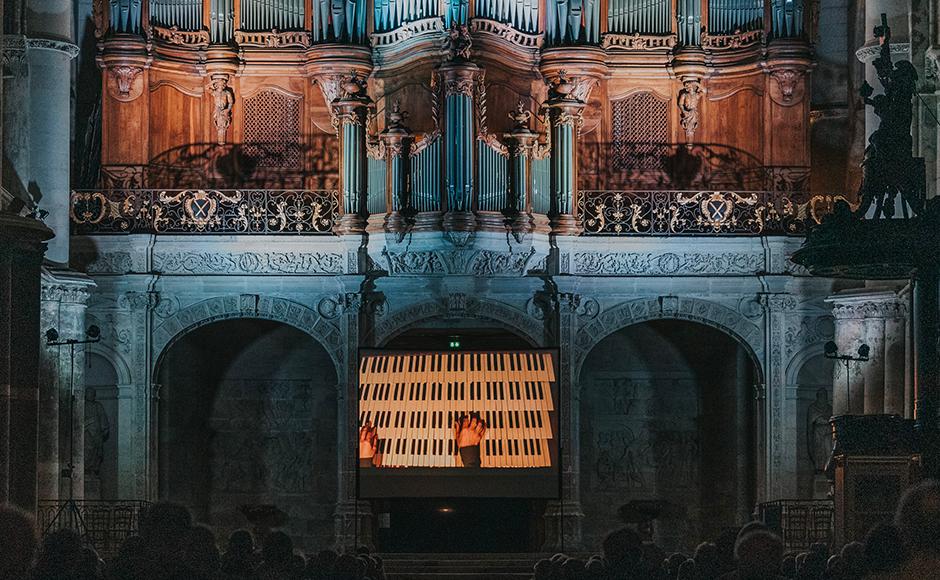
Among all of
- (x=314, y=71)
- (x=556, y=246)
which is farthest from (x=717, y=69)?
(x=314, y=71)

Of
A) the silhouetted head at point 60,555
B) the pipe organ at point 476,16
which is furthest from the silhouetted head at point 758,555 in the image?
the pipe organ at point 476,16

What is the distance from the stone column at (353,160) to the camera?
29.5 metres

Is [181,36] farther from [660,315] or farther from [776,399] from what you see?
[776,399]

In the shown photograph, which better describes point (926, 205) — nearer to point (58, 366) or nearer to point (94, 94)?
point (58, 366)

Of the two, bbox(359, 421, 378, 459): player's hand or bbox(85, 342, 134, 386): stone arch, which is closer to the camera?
bbox(359, 421, 378, 459): player's hand

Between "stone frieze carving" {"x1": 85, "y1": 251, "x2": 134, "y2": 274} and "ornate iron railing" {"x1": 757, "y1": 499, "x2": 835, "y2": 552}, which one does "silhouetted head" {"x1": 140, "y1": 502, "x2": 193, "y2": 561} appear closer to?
"ornate iron railing" {"x1": 757, "y1": 499, "x2": 835, "y2": 552}

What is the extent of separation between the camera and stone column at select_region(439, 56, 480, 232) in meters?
28.9

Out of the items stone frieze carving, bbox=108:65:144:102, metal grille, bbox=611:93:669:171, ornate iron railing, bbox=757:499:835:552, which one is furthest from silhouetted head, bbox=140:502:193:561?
metal grille, bbox=611:93:669:171

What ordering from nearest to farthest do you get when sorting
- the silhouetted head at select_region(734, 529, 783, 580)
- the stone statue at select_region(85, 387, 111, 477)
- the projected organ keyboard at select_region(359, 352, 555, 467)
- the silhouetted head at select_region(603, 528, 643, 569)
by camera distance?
the silhouetted head at select_region(734, 529, 783, 580)
the silhouetted head at select_region(603, 528, 643, 569)
the projected organ keyboard at select_region(359, 352, 555, 467)
the stone statue at select_region(85, 387, 111, 477)

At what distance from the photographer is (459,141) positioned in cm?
2908

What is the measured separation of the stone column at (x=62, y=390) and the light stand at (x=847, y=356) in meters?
11.7

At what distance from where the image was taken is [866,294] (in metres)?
27.9

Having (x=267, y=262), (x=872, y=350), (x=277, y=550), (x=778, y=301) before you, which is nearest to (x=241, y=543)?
(x=277, y=550)

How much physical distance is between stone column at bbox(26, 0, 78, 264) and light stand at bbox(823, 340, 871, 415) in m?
12.1
